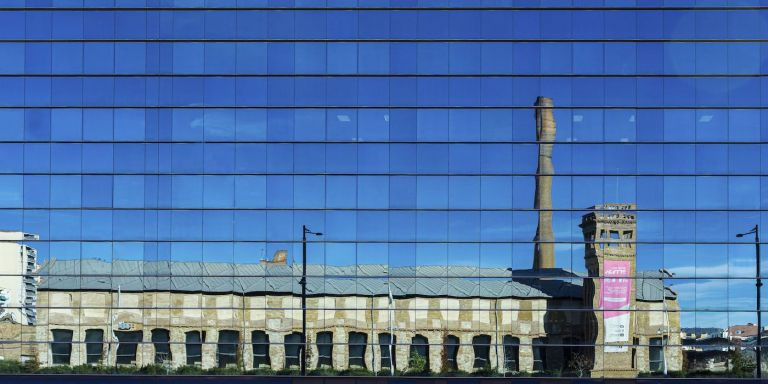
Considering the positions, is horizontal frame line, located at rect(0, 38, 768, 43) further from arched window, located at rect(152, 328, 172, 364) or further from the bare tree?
the bare tree

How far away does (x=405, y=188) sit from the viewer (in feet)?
133

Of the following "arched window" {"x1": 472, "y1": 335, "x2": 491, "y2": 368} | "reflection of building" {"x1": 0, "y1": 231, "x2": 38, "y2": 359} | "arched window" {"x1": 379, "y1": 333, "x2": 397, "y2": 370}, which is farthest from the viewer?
"reflection of building" {"x1": 0, "y1": 231, "x2": 38, "y2": 359}

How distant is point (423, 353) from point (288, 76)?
520 inches

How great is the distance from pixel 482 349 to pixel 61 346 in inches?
716

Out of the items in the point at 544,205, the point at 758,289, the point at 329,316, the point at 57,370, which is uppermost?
the point at 544,205

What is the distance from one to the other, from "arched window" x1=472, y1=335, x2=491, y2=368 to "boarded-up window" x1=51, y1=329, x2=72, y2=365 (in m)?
17.5

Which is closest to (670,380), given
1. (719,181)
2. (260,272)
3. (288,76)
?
(719,181)

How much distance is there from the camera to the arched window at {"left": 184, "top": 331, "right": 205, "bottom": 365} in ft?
135

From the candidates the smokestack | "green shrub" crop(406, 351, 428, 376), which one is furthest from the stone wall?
the smokestack

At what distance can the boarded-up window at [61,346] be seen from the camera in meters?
41.3

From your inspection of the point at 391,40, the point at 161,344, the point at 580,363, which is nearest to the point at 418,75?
the point at 391,40

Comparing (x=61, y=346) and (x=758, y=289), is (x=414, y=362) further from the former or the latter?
(x=61, y=346)

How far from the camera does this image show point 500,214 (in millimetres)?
40594

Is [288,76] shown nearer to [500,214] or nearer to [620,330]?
[500,214]
